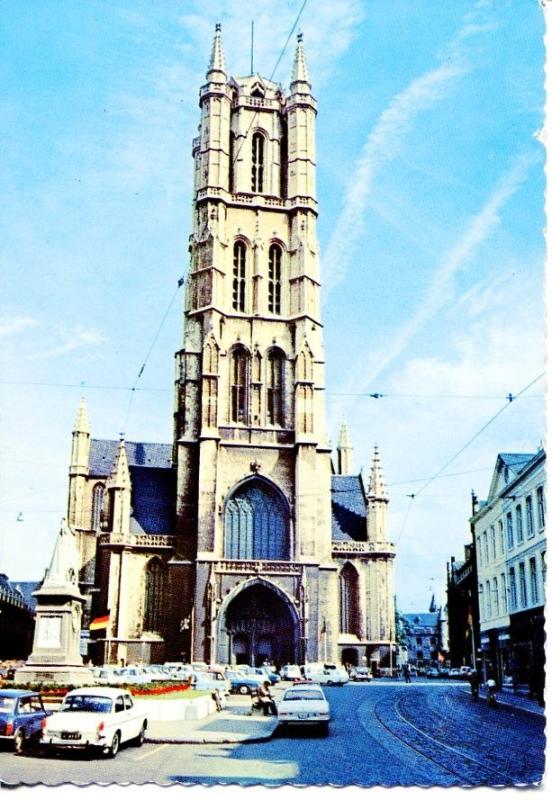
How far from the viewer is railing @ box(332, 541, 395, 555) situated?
2397 inches

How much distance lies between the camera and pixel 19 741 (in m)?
13.4

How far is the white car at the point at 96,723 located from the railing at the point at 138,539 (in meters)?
40.8

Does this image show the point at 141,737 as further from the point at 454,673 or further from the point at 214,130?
the point at 454,673

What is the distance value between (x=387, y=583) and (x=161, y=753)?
4826cm

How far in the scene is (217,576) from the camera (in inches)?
2100

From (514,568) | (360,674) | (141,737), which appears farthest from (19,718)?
(360,674)

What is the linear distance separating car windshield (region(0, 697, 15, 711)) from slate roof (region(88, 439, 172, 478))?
58.3 metres

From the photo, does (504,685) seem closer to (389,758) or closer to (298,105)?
(389,758)

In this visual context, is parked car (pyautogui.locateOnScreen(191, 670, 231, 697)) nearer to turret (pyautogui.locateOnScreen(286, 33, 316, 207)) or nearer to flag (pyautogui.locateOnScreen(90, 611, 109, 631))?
flag (pyautogui.locateOnScreen(90, 611, 109, 631))

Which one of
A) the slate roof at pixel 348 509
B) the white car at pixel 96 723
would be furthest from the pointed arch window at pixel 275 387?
the white car at pixel 96 723

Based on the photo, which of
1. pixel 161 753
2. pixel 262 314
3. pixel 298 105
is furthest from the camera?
pixel 298 105

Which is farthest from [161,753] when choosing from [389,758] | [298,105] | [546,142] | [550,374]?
[298,105]

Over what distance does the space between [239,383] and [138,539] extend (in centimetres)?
1218

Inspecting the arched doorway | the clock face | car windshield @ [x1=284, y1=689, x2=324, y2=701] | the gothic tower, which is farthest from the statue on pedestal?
the arched doorway
